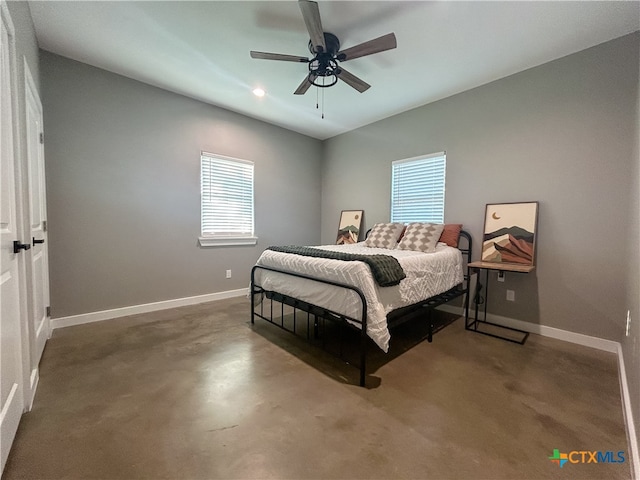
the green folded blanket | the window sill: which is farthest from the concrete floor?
the window sill

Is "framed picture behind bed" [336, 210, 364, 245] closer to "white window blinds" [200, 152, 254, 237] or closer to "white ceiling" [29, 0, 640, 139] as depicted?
"white window blinds" [200, 152, 254, 237]

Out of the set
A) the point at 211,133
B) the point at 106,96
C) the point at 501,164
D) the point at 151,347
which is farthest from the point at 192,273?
the point at 501,164

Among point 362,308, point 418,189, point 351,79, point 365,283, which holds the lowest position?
point 362,308

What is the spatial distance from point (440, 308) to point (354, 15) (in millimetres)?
3405

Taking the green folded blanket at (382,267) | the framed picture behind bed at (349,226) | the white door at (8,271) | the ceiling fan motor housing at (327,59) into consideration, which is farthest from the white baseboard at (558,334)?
the white door at (8,271)

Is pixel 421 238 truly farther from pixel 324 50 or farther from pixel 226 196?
pixel 226 196

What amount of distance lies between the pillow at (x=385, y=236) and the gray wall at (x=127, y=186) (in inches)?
77.9

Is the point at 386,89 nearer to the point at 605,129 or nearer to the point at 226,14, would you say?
the point at 226,14

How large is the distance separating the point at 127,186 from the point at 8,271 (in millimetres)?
2068

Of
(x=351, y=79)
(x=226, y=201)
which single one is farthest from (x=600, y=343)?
(x=226, y=201)

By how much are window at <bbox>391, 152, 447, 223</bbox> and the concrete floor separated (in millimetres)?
1843

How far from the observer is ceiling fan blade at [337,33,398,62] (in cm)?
195

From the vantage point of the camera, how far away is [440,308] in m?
3.61

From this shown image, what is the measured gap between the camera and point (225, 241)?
4.02m
